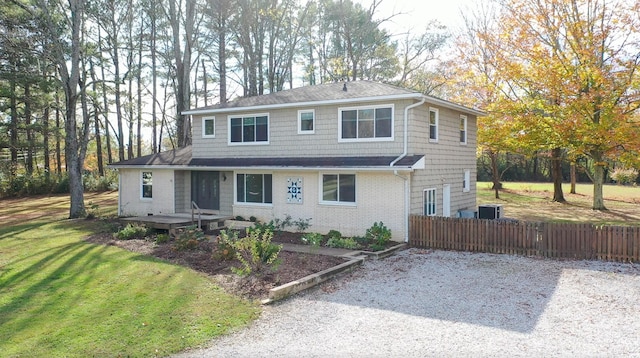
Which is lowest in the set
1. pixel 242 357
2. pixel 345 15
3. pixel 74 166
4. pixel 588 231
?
pixel 242 357

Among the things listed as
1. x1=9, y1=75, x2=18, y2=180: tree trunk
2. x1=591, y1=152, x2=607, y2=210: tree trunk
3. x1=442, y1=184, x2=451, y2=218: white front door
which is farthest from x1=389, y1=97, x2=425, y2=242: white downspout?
x1=9, y1=75, x2=18, y2=180: tree trunk

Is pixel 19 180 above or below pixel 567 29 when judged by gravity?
below

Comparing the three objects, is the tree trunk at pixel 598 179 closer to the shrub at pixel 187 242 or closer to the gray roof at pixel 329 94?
the gray roof at pixel 329 94

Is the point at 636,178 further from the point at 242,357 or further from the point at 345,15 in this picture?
the point at 242,357

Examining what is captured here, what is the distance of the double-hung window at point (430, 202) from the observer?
1606cm

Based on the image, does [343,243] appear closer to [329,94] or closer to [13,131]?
[329,94]

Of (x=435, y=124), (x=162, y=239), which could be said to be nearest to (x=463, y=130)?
(x=435, y=124)

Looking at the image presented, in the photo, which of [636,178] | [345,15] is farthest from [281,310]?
[636,178]

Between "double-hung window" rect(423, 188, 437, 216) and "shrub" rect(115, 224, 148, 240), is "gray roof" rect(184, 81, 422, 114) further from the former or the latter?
"shrub" rect(115, 224, 148, 240)

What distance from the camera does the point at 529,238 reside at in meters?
12.8

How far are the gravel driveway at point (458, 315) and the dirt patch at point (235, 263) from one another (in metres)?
0.86

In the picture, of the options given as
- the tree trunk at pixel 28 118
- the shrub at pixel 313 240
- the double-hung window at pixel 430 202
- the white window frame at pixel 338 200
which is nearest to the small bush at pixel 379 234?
the white window frame at pixel 338 200

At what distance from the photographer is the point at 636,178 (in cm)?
4800

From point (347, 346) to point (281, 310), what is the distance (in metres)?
2.06
